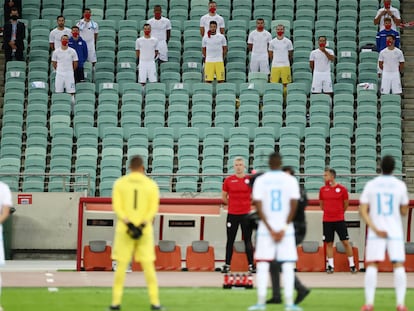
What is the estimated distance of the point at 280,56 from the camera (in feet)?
95.7

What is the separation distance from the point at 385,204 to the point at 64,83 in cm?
1669

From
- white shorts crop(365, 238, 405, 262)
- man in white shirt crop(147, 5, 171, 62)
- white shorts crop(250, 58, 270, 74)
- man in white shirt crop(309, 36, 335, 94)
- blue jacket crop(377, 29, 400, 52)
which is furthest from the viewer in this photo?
man in white shirt crop(147, 5, 171, 62)

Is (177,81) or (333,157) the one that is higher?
(177,81)

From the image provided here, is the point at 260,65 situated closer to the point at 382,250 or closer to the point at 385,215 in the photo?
the point at 385,215

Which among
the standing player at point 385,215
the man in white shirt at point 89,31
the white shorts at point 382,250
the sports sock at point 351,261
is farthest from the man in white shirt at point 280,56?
the white shorts at point 382,250

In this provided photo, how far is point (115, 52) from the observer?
104 feet

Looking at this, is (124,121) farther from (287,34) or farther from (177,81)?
(287,34)

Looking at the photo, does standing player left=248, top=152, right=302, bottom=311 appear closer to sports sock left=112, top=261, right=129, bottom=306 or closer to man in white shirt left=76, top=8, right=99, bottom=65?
sports sock left=112, top=261, right=129, bottom=306

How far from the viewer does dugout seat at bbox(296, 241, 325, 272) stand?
74.7 feet

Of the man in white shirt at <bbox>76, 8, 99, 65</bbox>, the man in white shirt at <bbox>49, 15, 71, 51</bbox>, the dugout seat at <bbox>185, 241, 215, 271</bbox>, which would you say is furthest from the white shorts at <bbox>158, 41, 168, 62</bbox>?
the dugout seat at <bbox>185, 241, 215, 271</bbox>

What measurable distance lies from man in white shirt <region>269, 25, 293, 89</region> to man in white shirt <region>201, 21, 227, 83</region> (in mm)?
1304

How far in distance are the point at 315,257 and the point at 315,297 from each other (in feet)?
20.7

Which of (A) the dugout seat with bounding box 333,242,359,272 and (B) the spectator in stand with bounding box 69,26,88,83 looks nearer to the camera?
(A) the dugout seat with bounding box 333,242,359,272

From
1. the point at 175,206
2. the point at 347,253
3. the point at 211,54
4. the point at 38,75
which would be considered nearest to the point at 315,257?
the point at 347,253
